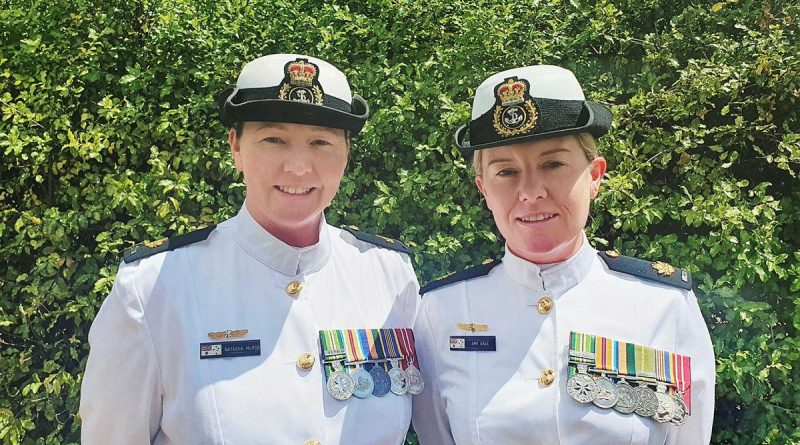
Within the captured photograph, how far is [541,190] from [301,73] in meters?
0.81

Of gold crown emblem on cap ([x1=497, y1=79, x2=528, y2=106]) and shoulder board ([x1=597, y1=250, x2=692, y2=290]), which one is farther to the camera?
shoulder board ([x1=597, y1=250, x2=692, y2=290])

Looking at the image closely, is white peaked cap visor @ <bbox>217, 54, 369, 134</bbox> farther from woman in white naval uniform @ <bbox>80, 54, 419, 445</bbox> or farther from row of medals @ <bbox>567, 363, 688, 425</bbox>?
row of medals @ <bbox>567, 363, 688, 425</bbox>

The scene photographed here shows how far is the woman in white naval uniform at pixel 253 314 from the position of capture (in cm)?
218

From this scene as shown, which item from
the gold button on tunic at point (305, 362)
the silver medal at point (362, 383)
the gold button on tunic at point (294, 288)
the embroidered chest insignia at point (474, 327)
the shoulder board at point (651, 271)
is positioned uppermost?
the shoulder board at point (651, 271)

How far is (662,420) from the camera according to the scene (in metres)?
2.20

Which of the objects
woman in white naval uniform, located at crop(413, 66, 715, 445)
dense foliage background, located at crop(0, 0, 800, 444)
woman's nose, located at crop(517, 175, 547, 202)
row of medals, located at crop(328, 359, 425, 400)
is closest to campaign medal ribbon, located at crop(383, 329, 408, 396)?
row of medals, located at crop(328, 359, 425, 400)

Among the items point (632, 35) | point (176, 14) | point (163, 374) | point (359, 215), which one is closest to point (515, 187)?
point (163, 374)

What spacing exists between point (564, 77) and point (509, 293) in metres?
0.72

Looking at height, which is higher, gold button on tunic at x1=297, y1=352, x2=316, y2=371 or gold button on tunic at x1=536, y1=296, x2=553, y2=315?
gold button on tunic at x1=536, y1=296, x2=553, y2=315

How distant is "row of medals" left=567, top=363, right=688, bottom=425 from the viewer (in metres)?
2.20

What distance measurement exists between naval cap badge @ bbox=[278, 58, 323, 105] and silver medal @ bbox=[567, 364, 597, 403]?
1.14m

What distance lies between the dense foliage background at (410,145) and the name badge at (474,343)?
45.6 inches

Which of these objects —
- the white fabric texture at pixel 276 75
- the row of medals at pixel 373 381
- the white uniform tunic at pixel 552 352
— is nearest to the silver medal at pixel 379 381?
the row of medals at pixel 373 381

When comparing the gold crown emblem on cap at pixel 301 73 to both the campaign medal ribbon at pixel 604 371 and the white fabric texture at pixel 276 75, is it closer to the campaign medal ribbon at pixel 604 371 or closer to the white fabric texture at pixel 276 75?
the white fabric texture at pixel 276 75
